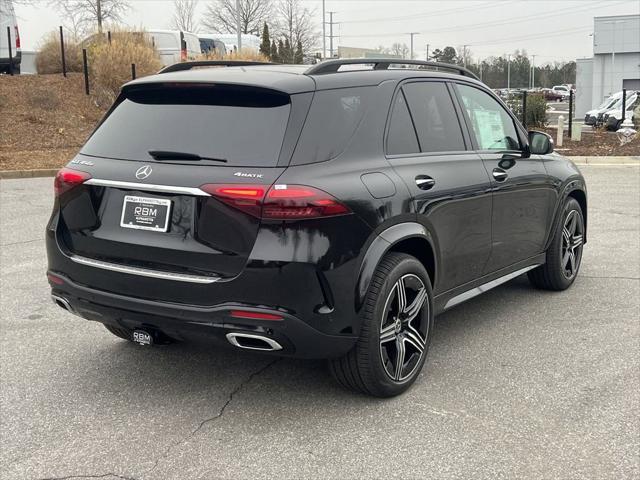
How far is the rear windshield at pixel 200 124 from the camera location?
3.47 m

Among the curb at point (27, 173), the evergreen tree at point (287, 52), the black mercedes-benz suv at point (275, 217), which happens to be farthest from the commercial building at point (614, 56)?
the black mercedes-benz suv at point (275, 217)

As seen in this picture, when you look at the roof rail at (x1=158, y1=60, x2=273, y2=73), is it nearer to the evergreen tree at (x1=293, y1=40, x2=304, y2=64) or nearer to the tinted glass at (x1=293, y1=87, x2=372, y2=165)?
the tinted glass at (x1=293, y1=87, x2=372, y2=165)

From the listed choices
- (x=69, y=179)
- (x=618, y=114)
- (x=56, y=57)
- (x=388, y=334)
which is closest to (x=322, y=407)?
(x=388, y=334)

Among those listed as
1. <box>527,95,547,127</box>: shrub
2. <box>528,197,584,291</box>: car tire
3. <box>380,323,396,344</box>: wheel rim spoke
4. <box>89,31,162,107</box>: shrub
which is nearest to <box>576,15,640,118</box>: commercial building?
<box>527,95,547,127</box>: shrub

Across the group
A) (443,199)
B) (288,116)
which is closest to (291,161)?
(288,116)

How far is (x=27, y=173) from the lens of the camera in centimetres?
1445

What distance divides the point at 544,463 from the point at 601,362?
1447mm

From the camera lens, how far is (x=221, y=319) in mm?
3324

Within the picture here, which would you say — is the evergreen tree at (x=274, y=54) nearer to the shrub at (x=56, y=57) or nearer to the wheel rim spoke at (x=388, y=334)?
the shrub at (x=56, y=57)

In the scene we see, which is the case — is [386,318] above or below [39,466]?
above

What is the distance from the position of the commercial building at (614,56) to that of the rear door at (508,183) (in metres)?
52.9

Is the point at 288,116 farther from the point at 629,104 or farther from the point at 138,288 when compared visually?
the point at 629,104

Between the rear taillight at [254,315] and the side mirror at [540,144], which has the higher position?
the side mirror at [540,144]

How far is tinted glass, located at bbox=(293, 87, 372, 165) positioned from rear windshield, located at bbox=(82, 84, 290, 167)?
126mm
